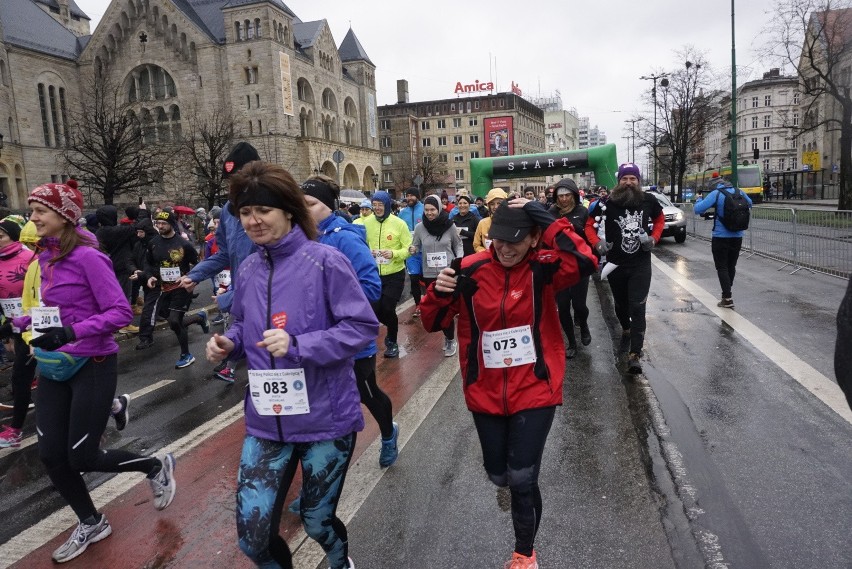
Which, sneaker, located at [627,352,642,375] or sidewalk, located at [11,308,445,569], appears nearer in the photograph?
sidewalk, located at [11,308,445,569]

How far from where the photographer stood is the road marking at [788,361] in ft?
16.6

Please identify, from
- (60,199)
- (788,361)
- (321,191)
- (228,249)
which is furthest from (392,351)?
(60,199)

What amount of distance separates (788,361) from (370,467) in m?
4.60

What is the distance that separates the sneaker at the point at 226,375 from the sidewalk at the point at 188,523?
161 cm

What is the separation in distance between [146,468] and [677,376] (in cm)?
476

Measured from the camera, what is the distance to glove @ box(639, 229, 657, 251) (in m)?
6.16

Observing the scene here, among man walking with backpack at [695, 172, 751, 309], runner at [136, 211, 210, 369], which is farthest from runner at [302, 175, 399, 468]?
man walking with backpack at [695, 172, 751, 309]

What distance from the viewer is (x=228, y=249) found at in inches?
153

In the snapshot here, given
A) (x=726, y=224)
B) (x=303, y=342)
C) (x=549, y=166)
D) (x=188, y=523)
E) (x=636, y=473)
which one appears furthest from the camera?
(x=549, y=166)

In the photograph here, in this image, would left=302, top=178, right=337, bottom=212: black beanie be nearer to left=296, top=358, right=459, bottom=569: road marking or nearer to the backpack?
left=296, top=358, right=459, bottom=569: road marking

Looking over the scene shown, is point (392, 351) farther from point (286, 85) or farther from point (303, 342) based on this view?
point (286, 85)

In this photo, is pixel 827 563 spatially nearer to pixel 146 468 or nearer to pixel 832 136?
pixel 146 468

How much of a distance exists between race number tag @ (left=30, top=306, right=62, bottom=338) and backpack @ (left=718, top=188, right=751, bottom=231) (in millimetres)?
8219

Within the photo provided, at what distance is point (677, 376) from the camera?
6.02 metres
